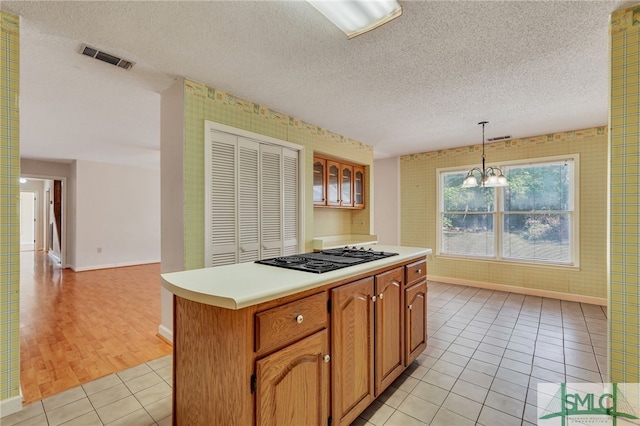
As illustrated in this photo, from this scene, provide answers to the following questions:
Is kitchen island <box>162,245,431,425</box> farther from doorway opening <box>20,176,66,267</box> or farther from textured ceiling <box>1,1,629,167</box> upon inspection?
doorway opening <box>20,176,66,267</box>

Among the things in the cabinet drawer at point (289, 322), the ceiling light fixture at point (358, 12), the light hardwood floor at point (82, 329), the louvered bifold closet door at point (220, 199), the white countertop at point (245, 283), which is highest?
the ceiling light fixture at point (358, 12)

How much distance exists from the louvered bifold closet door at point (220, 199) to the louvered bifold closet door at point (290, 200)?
0.73 metres

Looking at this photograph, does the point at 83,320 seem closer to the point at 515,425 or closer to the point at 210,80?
the point at 210,80

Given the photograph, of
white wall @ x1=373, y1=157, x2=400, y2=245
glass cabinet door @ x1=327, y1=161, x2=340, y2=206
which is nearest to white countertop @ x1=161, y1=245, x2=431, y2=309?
glass cabinet door @ x1=327, y1=161, x2=340, y2=206

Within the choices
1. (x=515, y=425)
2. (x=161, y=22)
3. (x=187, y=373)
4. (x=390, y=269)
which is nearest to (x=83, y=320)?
(x=187, y=373)

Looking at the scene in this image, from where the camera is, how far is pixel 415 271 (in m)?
2.29

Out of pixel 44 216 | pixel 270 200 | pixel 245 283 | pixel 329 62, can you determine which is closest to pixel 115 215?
pixel 44 216

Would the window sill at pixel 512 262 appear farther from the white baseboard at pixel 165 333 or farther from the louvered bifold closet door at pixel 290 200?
the white baseboard at pixel 165 333

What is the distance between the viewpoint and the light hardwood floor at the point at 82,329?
7.51 feet

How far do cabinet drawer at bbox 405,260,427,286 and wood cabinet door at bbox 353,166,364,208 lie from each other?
2.48 metres

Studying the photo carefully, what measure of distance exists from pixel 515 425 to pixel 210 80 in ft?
11.2

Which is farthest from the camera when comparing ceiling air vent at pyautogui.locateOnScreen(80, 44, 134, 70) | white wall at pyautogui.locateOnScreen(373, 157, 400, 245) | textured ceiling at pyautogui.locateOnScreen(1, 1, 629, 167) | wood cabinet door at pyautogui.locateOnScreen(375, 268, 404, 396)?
white wall at pyautogui.locateOnScreen(373, 157, 400, 245)

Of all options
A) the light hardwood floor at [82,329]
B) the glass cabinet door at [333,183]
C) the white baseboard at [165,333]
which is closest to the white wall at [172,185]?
the white baseboard at [165,333]

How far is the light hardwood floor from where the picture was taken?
7.51 ft
